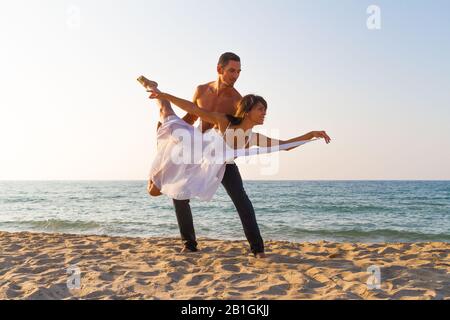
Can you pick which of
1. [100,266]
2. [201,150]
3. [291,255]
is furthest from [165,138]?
[291,255]

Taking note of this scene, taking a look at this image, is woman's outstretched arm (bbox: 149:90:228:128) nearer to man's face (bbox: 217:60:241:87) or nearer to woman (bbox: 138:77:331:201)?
woman (bbox: 138:77:331:201)

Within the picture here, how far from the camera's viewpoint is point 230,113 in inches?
198

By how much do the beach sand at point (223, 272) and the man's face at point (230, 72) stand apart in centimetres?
202

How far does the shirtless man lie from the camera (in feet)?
15.8

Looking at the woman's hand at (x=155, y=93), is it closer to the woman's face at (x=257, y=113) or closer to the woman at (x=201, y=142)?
the woman at (x=201, y=142)

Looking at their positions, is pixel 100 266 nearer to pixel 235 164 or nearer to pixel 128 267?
pixel 128 267

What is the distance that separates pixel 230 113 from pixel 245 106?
37cm

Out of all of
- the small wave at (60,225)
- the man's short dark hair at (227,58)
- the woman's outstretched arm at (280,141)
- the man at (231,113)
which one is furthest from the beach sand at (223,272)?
the small wave at (60,225)

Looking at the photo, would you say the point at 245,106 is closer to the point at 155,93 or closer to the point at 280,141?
the point at 280,141

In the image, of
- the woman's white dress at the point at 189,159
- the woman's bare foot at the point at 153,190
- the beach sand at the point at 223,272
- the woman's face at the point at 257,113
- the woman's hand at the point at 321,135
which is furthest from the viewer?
the woman's bare foot at the point at 153,190

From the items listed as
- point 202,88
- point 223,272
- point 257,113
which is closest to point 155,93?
point 202,88

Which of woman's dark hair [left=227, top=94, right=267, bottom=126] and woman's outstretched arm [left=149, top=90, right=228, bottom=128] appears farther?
woman's dark hair [left=227, top=94, right=267, bottom=126]

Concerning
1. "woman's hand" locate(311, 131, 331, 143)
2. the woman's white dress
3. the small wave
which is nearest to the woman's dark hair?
the woman's white dress

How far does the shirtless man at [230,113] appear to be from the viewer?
4.83 metres
